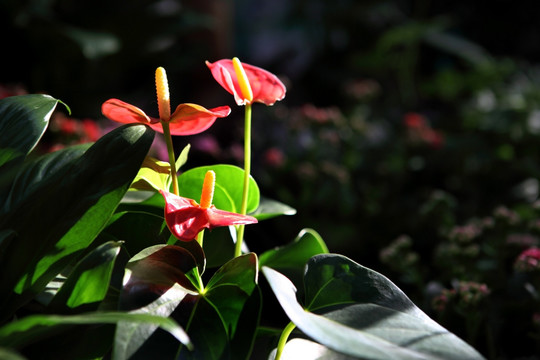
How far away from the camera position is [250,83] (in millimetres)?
547

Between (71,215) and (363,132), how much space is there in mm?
1065

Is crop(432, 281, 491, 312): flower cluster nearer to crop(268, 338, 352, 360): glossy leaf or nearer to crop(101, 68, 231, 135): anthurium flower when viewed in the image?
crop(268, 338, 352, 360): glossy leaf

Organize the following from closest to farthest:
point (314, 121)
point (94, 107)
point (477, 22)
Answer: point (314, 121)
point (94, 107)
point (477, 22)

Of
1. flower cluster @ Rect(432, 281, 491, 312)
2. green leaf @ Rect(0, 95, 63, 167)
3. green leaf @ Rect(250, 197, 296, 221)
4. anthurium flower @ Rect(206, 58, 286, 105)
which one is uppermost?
anthurium flower @ Rect(206, 58, 286, 105)

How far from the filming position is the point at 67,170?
456 mm

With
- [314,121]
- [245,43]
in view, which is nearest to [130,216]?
[314,121]

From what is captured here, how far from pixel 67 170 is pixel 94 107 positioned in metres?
1.39

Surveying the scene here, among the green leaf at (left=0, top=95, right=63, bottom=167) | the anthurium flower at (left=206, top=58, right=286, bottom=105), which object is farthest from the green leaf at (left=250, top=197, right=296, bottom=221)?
the green leaf at (left=0, top=95, right=63, bottom=167)

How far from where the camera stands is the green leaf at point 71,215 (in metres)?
0.43

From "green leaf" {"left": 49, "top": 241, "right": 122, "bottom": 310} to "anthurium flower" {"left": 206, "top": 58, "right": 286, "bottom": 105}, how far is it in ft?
0.65

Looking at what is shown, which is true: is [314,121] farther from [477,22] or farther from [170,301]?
[477,22]

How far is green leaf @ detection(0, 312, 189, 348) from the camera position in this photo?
1.01ft

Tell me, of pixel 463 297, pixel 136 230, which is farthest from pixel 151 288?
pixel 463 297

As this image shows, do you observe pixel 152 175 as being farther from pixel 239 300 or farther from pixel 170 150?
pixel 239 300
